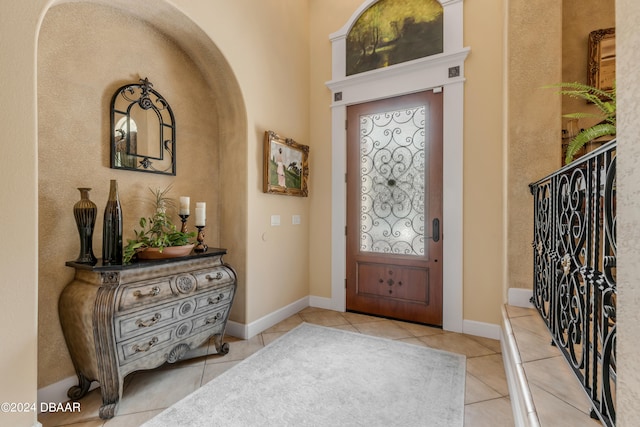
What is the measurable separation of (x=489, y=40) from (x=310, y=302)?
10.9 feet

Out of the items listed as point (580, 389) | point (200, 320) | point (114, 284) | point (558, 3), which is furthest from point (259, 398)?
point (558, 3)

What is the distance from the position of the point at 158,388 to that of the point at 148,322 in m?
0.49

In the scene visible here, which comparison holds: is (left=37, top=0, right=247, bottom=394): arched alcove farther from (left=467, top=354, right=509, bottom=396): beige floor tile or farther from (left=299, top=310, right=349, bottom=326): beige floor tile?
(left=467, top=354, right=509, bottom=396): beige floor tile

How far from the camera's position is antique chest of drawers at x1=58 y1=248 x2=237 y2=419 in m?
1.68

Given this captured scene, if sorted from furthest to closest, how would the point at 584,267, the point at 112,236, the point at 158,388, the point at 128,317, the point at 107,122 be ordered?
1. the point at 107,122
2. the point at 158,388
3. the point at 112,236
4. the point at 128,317
5. the point at 584,267

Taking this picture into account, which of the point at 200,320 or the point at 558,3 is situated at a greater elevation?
the point at 558,3

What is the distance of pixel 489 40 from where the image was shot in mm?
2773

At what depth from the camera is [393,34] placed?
321cm

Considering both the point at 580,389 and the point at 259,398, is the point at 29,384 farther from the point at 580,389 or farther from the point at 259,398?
the point at 580,389

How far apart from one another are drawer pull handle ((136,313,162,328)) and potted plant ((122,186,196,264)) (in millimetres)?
374

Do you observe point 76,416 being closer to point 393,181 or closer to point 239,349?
point 239,349

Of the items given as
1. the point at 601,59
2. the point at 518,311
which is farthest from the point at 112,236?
the point at 601,59

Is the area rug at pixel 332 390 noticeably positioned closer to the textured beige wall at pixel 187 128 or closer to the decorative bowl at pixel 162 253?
the textured beige wall at pixel 187 128
